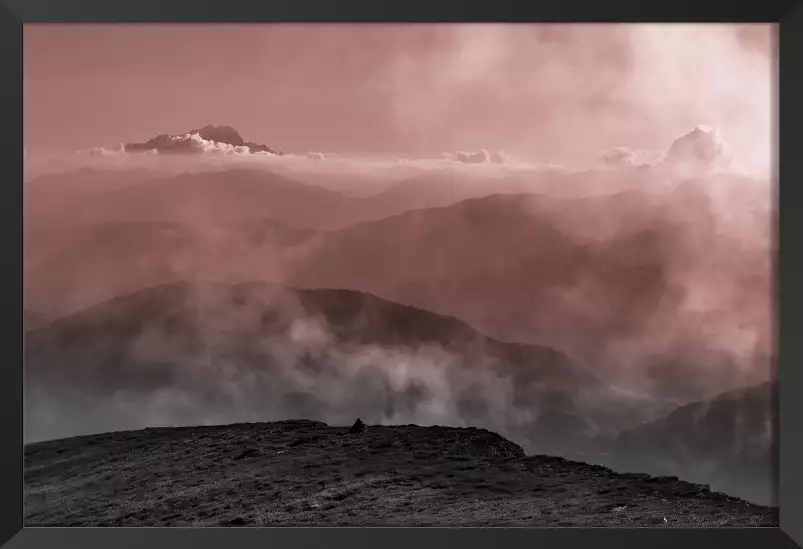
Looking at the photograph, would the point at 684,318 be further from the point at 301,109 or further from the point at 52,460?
the point at 52,460

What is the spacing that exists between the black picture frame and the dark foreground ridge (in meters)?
0.09

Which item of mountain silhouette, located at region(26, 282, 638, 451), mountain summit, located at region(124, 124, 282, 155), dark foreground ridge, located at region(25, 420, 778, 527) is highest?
mountain summit, located at region(124, 124, 282, 155)

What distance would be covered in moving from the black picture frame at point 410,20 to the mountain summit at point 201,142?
410 mm

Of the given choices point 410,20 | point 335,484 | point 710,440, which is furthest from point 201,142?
point 710,440

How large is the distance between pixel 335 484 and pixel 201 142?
1425 mm

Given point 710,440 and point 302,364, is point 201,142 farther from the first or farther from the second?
point 710,440

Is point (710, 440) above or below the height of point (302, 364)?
below

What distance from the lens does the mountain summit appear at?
2381mm

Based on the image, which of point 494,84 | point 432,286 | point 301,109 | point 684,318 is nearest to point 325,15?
point 301,109

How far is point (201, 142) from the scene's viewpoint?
2383 mm

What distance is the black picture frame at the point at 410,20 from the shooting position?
6.88 feet

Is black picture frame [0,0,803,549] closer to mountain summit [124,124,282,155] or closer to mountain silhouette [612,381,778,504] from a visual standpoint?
mountain silhouette [612,381,778,504]

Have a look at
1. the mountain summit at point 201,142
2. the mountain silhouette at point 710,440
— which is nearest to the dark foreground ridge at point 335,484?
the mountain silhouette at point 710,440

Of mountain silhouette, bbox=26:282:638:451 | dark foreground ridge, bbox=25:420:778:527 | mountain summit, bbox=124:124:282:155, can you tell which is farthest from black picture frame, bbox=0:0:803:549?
mountain summit, bbox=124:124:282:155
